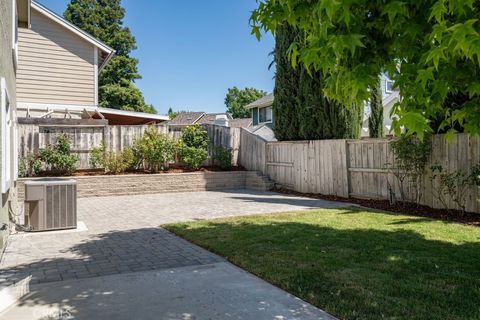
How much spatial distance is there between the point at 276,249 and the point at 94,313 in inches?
110

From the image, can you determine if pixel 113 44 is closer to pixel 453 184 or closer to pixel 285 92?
pixel 285 92

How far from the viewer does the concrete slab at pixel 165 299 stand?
3.49 meters

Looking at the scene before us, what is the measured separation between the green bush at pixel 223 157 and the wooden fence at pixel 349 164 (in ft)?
2.71

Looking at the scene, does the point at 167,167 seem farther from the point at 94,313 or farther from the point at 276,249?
the point at 94,313

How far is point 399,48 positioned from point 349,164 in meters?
8.63

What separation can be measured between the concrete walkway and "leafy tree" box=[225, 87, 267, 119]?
69.7m

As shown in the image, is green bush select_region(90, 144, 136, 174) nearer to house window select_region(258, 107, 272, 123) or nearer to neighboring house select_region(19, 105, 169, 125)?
neighboring house select_region(19, 105, 169, 125)

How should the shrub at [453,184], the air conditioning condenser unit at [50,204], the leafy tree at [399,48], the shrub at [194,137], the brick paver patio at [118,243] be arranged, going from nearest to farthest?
the leafy tree at [399,48], the brick paver patio at [118,243], the air conditioning condenser unit at [50,204], the shrub at [453,184], the shrub at [194,137]

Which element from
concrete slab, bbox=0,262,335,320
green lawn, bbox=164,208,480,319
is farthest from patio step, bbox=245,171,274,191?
concrete slab, bbox=0,262,335,320

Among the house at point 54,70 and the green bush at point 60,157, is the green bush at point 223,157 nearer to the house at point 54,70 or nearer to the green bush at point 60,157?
the house at point 54,70

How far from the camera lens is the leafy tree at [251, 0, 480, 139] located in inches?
97.4

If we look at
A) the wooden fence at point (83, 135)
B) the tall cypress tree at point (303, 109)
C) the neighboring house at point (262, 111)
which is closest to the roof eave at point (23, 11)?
the wooden fence at point (83, 135)

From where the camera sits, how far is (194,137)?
15508mm

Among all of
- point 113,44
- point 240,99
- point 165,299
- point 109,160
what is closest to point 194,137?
point 109,160
